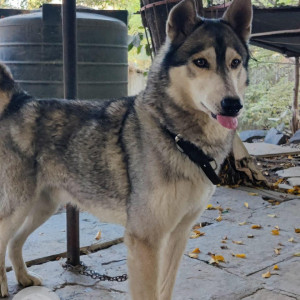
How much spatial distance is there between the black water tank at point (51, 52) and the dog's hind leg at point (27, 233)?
2137 millimetres

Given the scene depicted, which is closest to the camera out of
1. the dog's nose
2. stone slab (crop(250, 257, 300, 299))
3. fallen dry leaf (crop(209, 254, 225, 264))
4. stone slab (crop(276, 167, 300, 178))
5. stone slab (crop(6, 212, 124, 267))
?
the dog's nose

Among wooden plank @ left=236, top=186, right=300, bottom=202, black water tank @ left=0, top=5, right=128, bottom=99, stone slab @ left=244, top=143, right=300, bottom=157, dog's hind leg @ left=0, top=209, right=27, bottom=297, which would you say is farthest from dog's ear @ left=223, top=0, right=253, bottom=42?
stone slab @ left=244, top=143, right=300, bottom=157

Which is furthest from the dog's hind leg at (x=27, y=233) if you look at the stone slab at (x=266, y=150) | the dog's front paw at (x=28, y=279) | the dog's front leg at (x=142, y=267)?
the stone slab at (x=266, y=150)

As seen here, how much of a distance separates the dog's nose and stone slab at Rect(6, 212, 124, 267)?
2.01 meters

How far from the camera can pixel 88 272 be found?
3037 millimetres

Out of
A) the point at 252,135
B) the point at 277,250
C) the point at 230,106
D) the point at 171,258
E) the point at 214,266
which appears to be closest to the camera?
the point at 230,106

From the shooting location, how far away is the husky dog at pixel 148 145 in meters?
2.17

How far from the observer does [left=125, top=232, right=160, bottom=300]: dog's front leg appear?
221 centimetres

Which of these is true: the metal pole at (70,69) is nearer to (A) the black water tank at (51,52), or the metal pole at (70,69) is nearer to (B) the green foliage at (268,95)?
A: (A) the black water tank at (51,52)

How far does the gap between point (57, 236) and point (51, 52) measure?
2.18m

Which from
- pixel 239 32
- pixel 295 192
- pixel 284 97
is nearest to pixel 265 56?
pixel 284 97

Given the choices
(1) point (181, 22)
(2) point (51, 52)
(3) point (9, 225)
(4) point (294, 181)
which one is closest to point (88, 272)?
(3) point (9, 225)

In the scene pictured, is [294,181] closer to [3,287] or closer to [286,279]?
[286,279]

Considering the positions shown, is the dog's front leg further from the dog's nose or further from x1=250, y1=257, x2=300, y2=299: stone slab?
x1=250, y1=257, x2=300, y2=299: stone slab
